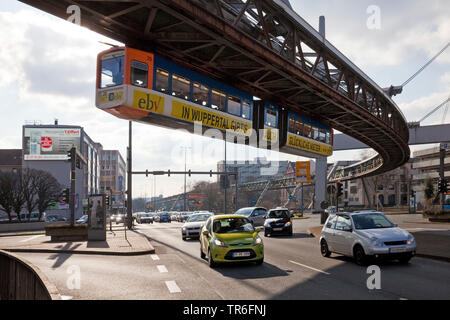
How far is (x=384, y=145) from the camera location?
41875 millimetres

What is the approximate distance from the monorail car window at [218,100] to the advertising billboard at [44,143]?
80.3 m

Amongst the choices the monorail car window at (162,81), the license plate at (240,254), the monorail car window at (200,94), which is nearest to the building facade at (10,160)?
the monorail car window at (200,94)

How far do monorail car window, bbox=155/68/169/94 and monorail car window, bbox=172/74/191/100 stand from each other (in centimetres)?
39

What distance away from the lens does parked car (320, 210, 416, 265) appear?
489 inches

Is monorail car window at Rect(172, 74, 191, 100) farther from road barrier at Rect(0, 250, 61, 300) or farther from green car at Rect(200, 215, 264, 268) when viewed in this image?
road barrier at Rect(0, 250, 61, 300)

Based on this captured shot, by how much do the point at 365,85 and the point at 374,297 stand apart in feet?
73.0

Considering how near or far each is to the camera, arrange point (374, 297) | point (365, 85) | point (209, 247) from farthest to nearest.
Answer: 1. point (365, 85)
2. point (209, 247)
3. point (374, 297)

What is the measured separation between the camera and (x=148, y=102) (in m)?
16.1

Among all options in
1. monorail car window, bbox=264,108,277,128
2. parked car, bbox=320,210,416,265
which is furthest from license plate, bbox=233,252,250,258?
monorail car window, bbox=264,108,277,128

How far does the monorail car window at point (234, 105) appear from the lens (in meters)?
20.9

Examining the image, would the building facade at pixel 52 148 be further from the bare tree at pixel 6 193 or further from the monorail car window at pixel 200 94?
the monorail car window at pixel 200 94
